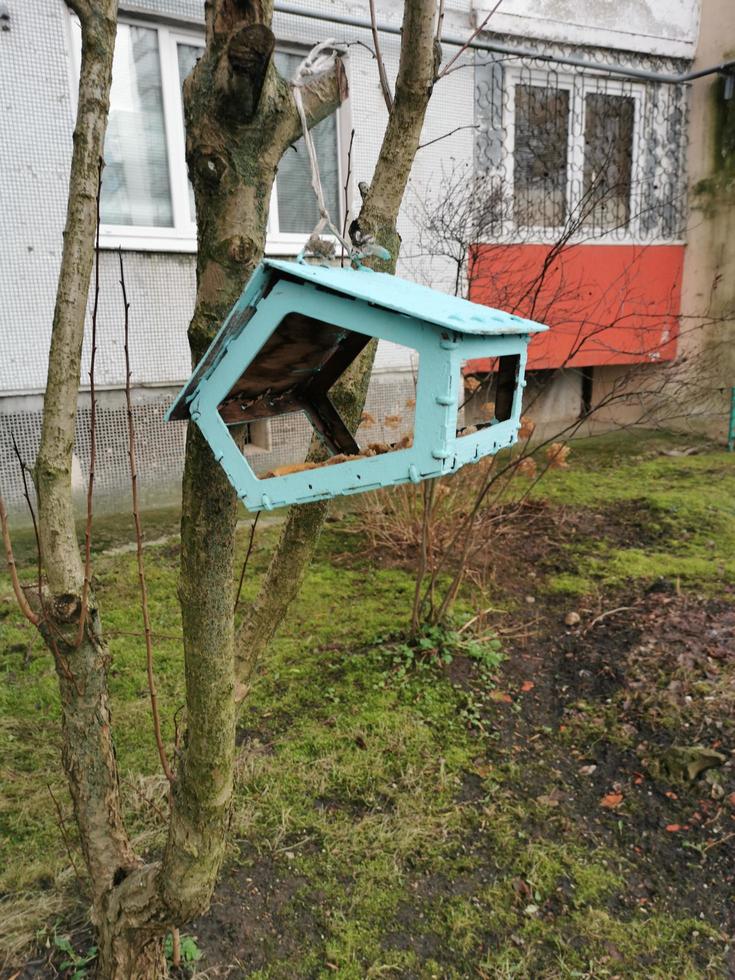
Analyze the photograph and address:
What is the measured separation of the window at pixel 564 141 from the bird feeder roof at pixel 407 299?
5.67 meters

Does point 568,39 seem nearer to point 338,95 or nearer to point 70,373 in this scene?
point 338,95

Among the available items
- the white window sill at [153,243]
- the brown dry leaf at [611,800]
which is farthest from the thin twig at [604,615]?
the white window sill at [153,243]

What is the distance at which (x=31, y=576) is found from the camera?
4.19 m

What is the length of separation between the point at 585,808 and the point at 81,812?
171 cm

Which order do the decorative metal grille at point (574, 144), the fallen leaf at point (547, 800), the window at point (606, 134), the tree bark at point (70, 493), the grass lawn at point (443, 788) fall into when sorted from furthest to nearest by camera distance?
the window at point (606, 134) → the decorative metal grille at point (574, 144) → the fallen leaf at point (547, 800) → the grass lawn at point (443, 788) → the tree bark at point (70, 493)

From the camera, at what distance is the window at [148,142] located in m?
4.88

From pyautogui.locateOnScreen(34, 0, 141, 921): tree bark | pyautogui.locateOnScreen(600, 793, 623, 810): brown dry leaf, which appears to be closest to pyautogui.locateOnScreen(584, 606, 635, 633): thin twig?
pyautogui.locateOnScreen(600, 793, 623, 810): brown dry leaf

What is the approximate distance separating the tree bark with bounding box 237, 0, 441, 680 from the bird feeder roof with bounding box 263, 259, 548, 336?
21.1 inches

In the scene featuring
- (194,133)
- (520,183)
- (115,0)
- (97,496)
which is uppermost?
(520,183)

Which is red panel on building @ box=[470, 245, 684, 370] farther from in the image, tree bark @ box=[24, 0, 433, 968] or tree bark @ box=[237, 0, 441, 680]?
tree bark @ box=[24, 0, 433, 968]

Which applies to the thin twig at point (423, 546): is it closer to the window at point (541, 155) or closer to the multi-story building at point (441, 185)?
the multi-story building at point (441, 185)

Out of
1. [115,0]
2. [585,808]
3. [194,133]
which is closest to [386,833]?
[585,808]

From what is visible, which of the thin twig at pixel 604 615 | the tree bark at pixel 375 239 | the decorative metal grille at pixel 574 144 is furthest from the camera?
the decorative metal grille at pixel 574 144

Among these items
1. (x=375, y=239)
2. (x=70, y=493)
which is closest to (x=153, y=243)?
(x=375, y=239)
